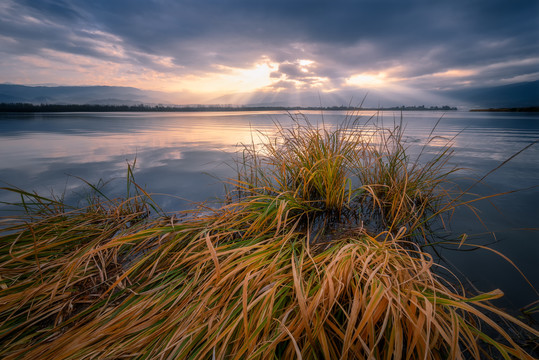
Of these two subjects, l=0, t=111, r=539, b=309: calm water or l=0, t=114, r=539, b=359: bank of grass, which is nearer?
l=0, t=114, r=539, b=359: bank of grass

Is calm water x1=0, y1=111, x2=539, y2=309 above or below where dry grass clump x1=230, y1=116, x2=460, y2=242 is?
below

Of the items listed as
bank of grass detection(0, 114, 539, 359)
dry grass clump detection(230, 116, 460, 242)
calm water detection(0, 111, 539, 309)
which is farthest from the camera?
dry grass clump detection(230, 116, 460, 242)

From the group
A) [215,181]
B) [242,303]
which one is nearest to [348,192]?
[242,303]

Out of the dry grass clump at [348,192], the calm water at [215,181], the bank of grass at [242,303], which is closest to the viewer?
the bank of grass at [242,303]

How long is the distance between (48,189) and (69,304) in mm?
3246

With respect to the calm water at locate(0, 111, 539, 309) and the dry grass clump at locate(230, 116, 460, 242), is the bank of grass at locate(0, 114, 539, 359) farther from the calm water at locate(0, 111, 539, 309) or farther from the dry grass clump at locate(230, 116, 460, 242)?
the calm water at locate(0, 111, 539, 309)

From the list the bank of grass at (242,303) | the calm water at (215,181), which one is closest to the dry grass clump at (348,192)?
the bank of grass at (242,303)

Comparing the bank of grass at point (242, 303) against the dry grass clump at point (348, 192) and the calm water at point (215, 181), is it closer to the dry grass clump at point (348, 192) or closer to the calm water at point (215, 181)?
the dry grass clump at point (348, 192)

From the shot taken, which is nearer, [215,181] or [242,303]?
[242,303]

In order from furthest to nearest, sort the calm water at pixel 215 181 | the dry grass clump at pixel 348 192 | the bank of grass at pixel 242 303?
the dry grass clump at pixel 348 192
the calm water at pixel 215 181
the bank of grass at pixel 242 303

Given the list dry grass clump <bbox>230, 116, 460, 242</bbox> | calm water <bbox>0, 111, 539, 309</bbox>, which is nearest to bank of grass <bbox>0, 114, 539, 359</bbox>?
dry grass clump <bbox>230, 116, 460, 242</bbox>

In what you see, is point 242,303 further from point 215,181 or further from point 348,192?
point 215,181

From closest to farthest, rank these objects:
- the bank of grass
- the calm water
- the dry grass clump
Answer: the bank of grass
the calm water
the dry grass clump

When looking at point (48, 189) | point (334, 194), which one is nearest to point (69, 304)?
point (334, 194)
